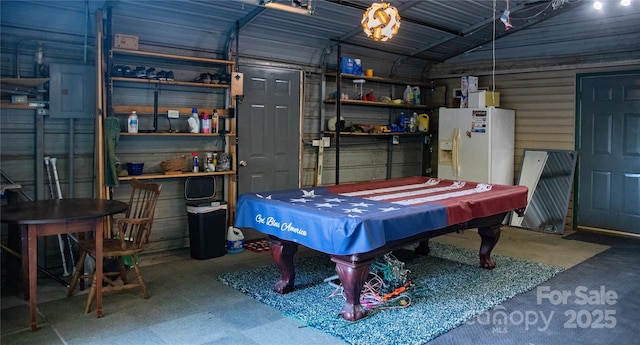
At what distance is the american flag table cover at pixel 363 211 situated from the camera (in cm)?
322

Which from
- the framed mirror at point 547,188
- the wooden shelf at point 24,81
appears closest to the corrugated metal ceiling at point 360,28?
the wooden shelf at point 24,81

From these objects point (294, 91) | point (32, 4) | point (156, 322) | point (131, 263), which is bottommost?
point (156, 322)

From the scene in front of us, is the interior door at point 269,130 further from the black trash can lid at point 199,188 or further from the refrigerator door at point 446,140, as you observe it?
the refrigerator door at point 446,140

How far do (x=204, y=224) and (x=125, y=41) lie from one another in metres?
2.01

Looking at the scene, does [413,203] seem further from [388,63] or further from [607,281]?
[388,63]

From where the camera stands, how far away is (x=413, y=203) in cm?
397

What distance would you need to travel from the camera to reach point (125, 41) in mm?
4789

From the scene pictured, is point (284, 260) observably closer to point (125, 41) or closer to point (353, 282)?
point (353, 282)

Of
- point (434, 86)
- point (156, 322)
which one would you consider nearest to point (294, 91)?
point (434, 86)

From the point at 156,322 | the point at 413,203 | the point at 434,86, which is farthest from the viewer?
the point at 434,86

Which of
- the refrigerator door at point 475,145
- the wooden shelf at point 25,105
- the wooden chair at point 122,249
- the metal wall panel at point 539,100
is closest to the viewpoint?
the wooden chair at point 122,249

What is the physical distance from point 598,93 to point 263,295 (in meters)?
5.38

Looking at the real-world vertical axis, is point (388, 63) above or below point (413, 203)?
above

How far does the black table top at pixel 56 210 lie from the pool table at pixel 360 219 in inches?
41.5
